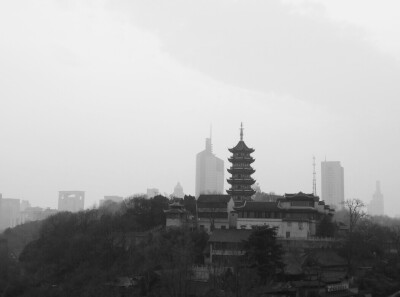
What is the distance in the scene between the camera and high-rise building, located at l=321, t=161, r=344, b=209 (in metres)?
95.1

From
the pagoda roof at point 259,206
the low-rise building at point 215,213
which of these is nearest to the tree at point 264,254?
the pagoda roof at point 259,206

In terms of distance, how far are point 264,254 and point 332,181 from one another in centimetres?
7253

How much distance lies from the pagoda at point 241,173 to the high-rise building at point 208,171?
53218mm

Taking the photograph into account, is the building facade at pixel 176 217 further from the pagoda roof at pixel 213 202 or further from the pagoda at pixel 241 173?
the pagoda at pixel 241 173

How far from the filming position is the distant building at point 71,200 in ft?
416

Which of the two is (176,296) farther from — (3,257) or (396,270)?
(3,257)

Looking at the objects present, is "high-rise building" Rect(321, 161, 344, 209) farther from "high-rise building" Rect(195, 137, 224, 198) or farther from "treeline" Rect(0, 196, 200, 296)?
"treeline" Rect(0, 196, 200, 296)

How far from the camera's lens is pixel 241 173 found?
147 ft

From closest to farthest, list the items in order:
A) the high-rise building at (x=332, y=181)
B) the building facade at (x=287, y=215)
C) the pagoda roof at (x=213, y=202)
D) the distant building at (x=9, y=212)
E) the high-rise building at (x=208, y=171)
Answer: the building facade at (x=287, y=215) < the pagoda roof at (x=213, y=202) < the high-rise building at (x=332, y=181) < the high-rise building at (x=208, y=171) < the distant building at (x=9, y=212)

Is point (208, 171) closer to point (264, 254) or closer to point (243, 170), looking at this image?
point (243, 170)

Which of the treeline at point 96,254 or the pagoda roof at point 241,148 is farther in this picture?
the pagoda roof at point 241,148

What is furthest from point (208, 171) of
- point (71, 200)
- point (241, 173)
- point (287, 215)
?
point (287, 215)

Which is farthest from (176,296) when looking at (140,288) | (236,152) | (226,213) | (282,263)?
(236,152)

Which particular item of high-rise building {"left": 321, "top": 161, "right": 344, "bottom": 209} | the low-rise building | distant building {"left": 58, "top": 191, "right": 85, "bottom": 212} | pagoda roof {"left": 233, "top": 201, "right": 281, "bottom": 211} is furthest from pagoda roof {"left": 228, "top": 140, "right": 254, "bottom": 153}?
distant building {"left": 58, "top": 191, "right": 85, "bottom": 212}
